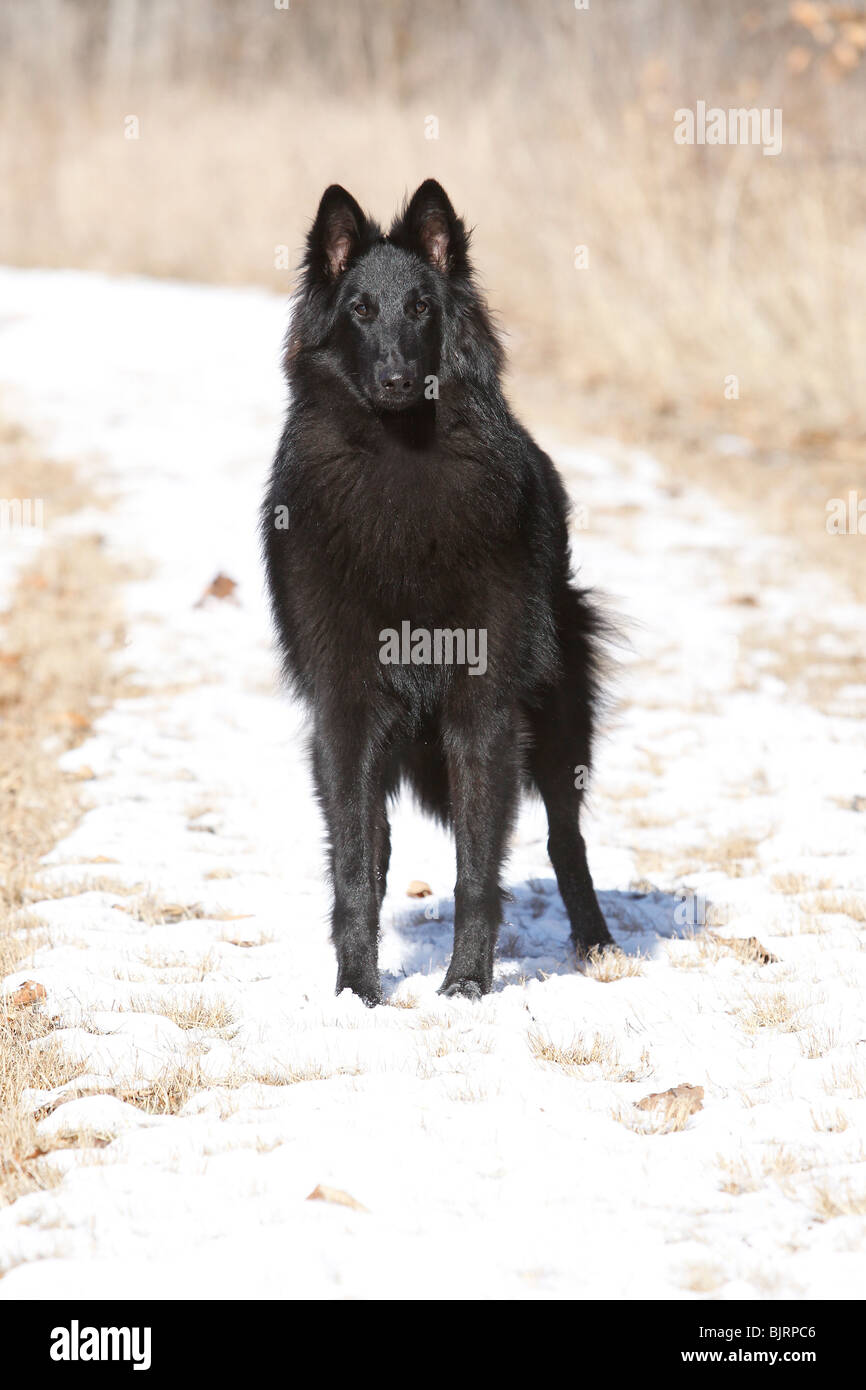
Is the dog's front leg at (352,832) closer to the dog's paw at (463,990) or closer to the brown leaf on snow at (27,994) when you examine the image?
the dog's paw at (463,990)

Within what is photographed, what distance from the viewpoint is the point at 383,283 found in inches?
144

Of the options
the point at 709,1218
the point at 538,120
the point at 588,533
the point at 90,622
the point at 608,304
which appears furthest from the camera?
the point at 538,120

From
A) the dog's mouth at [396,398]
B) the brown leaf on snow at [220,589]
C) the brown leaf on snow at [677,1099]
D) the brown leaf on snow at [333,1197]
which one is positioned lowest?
the brown leaf on snow at [677,1099]

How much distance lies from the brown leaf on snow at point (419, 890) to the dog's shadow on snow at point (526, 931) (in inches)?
1.3

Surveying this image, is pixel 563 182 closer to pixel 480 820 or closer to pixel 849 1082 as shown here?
pixel 480 820

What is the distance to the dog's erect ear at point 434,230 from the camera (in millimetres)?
3715

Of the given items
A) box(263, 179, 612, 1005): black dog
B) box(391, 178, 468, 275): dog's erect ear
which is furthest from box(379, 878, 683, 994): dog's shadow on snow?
box(391, 178, 468, 275): dog's erect ear

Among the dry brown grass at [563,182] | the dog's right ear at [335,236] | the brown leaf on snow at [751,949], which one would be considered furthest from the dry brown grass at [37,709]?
the dry brown grass at [563,182]

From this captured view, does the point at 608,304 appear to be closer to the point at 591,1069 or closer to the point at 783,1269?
the point at 591,1069
